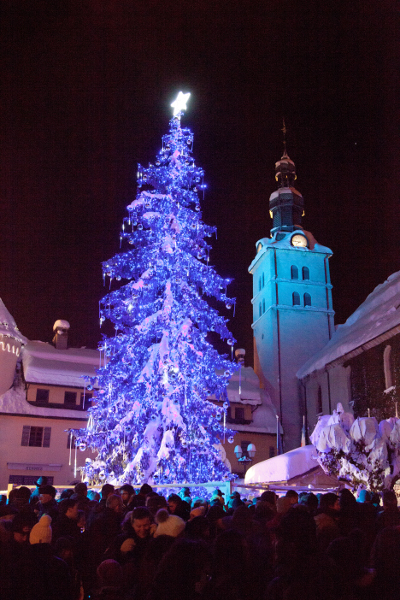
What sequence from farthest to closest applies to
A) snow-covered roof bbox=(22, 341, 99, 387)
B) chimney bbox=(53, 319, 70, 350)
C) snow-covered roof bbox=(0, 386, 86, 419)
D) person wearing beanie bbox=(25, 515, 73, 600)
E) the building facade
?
chimney bbox=(53, 319, 70, 350) → snow-covered roof bbox=(22, 341, 99, 387) → snow-covered roof bbox=(0, 386, 86, 419) → the building facade → person wearing beanie bbox=(25, 515, 73, 600)

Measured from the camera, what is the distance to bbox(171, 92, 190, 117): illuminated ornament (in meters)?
20.2

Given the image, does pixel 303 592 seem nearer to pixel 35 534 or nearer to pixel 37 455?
pixel 35 534

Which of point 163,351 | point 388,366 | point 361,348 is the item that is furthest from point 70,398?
point 163,351

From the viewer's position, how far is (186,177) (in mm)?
19312

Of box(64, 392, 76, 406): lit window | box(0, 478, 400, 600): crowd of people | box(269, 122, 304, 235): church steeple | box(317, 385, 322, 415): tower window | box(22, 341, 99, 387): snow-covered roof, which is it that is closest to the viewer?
box(0, 478, 400, 600): crowd of people

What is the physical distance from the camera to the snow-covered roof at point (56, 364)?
36219 millimetres

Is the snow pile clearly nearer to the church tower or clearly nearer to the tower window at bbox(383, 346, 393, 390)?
the tower window at bbox(383, 346, 393, 390)

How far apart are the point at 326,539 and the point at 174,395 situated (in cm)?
1094

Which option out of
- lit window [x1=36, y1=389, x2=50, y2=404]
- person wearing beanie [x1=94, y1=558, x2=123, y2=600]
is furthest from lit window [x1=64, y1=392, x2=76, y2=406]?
person wearing beanie [x1=94, y1=558, x2=123, y2=600]

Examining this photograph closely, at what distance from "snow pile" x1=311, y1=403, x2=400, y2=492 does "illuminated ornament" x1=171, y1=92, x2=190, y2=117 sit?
12163mm

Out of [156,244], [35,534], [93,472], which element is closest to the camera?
[35,534]

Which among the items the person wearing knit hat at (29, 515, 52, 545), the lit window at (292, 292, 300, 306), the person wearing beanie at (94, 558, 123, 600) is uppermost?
the lit window at (292, 292, 300, 306)

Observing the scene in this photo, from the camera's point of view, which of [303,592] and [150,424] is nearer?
[303,592]

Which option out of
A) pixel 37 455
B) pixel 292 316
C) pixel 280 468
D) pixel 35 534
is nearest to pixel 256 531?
pixel 35 534
